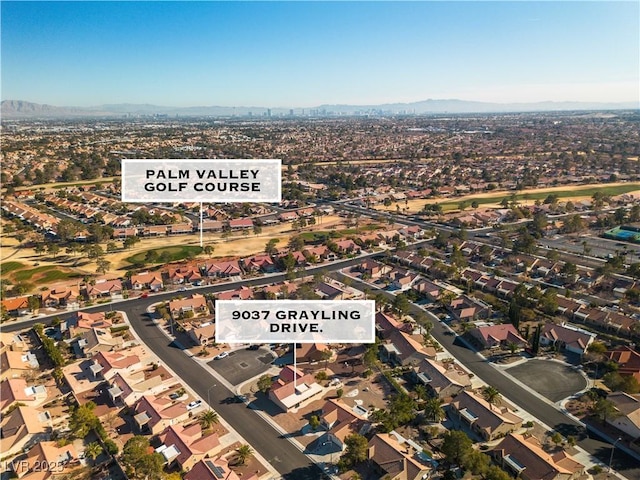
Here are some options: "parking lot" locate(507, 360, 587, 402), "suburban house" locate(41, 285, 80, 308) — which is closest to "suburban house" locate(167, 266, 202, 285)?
"suburban house" locate(41, 285, 80, 308)

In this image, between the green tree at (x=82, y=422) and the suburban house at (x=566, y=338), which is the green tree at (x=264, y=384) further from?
the suburban house at (x=566, y=338)

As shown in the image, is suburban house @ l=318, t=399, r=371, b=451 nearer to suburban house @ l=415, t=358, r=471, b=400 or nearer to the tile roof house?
suburban house @ l=415, t=358, r=471, b=400

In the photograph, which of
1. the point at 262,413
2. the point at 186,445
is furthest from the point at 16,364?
the point at 262,413

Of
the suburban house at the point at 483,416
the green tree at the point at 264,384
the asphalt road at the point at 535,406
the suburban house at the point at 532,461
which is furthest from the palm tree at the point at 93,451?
the asphalt road at the point at 535,406

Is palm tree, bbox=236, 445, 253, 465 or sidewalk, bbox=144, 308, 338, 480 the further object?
sidewalk, bbox=144, 308, 338, 480

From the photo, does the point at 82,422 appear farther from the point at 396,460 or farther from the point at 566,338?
the point at 566,338

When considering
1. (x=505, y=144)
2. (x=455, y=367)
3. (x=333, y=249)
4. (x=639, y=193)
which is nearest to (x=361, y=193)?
(x=333, y=249)
